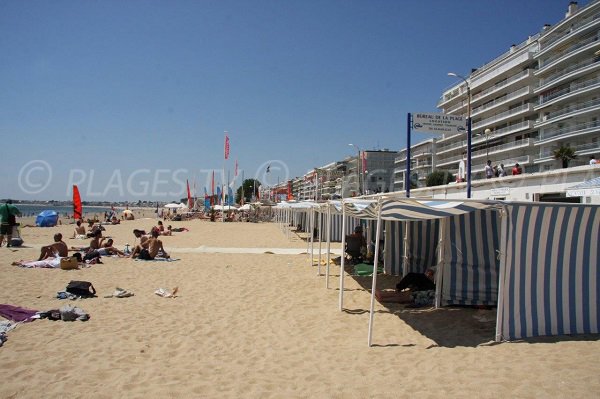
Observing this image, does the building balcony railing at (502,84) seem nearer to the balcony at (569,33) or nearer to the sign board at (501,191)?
the balcony at (569,33)

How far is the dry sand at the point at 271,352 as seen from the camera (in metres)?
3.64

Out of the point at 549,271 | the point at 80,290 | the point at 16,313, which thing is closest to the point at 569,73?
the point at 549,271

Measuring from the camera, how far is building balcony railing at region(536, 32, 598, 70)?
116 feet

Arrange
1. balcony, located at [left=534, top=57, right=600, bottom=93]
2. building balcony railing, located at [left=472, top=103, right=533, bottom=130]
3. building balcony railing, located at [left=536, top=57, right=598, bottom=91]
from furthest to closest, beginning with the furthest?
building balcony railing, located at [left=472, top=103, right=533, bottom=130]
building balcony railing, located at [left=536, top=57, right=598, bottom=91]
balcony, located at [left=534, top=57, right=600, bottom=93]

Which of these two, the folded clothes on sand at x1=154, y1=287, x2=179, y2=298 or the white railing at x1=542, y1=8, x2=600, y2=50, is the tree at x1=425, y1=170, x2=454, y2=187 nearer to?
the white railing at x1=542, y1=8, x2=600, y2=50

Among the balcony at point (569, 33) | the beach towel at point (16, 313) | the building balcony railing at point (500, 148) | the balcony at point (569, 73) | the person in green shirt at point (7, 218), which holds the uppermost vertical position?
the balcony at point (569, 33)

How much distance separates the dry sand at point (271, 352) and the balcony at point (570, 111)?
37216 mm

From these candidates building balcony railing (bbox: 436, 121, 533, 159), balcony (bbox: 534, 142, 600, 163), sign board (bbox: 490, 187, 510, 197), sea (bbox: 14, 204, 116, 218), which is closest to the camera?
sign board (bbox: 490, 187, 510, 197)

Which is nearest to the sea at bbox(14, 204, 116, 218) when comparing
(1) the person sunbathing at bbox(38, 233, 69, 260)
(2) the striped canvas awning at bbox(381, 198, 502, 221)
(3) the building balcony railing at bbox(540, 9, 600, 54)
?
(1) the person sunbathing at bbox(38, 233, 69, 260)

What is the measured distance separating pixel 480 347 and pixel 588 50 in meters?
41.2

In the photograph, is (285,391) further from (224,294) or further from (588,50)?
(588,50)

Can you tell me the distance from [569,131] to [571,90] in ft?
12.5

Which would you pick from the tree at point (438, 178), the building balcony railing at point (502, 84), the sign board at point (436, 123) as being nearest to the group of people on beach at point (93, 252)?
the sign board at point (436, 123)

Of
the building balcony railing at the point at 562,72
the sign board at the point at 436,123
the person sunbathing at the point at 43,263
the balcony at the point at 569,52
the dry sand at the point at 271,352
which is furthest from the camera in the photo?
the building balcony railing at the point at 562,72
